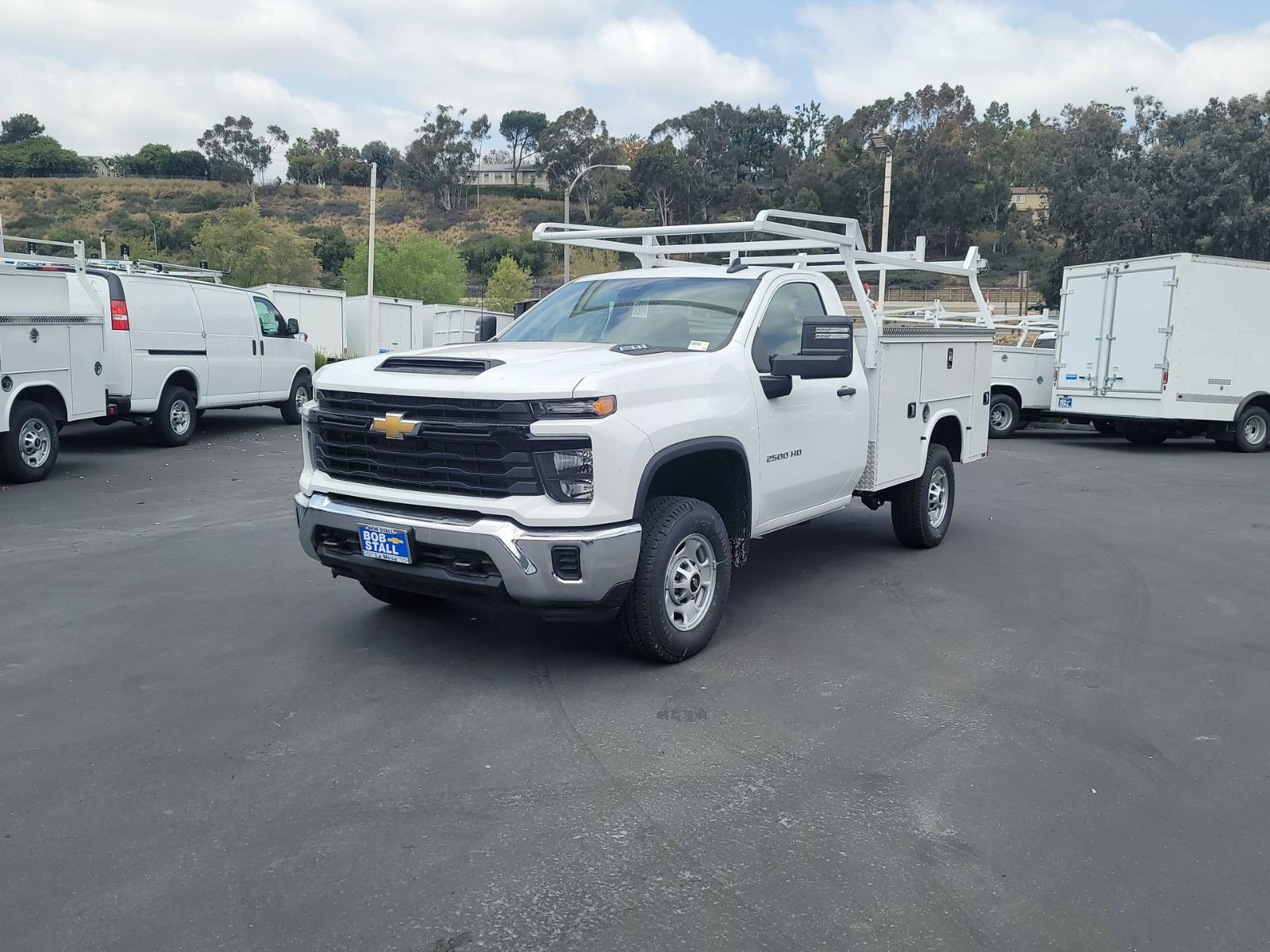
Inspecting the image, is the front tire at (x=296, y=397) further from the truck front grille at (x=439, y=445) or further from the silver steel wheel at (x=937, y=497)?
the truck front grille at (x=439, y=445)

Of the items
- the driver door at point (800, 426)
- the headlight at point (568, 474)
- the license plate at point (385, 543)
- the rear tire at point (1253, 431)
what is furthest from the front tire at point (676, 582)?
the rear tire at point (1253, 431)

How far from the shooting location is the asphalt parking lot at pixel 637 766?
305cm

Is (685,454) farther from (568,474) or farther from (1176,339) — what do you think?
(1176,339)

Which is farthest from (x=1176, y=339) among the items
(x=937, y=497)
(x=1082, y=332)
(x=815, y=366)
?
(x=815, y=366)

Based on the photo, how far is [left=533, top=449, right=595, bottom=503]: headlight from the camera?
459cm

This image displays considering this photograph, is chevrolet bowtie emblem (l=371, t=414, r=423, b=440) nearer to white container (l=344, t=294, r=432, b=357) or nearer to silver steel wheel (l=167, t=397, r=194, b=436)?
silver steel wheel (l=167, t=397, r=194, b=436)

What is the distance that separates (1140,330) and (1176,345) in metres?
0.62

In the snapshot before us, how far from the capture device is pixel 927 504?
25.7ft

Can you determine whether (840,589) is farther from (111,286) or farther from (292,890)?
(111,286)

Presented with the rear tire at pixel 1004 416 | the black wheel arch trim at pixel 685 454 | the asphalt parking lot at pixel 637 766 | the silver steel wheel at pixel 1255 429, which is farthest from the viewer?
the rear tire at pixel 1004 416

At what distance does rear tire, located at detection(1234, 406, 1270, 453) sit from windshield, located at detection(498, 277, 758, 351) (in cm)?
1297

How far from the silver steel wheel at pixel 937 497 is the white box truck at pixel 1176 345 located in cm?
915

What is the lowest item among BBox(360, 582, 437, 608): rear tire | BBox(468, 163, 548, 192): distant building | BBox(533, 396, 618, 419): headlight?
BBox(360, 582, 437, 608): rear tire

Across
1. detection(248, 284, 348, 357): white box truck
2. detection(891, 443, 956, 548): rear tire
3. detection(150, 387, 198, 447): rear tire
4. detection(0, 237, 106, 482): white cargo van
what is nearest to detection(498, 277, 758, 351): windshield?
detection(891, 443, 956, 548): rear tire
